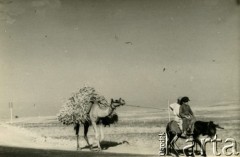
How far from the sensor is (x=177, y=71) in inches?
145

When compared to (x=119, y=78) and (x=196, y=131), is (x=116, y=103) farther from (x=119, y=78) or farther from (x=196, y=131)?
(x=196, y=131)

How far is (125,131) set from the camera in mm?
3725

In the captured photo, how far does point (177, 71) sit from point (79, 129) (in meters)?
0.85

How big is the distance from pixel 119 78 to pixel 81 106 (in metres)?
Result: 0.35

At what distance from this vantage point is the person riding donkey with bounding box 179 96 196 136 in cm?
363

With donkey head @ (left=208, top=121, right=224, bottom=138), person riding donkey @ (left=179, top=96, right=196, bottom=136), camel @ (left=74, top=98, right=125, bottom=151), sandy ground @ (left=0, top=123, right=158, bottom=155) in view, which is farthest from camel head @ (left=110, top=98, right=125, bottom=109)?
donkey head @ (left=208, top=121, right=224, bottom=138)

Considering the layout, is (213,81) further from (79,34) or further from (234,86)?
(79,34)

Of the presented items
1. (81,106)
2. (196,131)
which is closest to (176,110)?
(196,131)

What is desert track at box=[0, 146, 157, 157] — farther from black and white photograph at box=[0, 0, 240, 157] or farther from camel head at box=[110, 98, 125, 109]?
camel head at box=[110, 98, 125, 109]

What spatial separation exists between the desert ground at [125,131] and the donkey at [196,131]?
0.03 meters

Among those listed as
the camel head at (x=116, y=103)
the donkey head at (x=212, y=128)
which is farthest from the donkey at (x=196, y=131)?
the camel head at (x=116, y=103)

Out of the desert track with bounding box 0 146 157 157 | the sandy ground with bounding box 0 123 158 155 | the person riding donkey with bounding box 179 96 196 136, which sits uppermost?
the person riding donkey with bounding box 179 96 196 136

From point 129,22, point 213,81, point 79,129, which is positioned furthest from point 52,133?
point 213,81

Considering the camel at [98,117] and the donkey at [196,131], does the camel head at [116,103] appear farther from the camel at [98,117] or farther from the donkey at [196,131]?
the donkey at [196,131]
